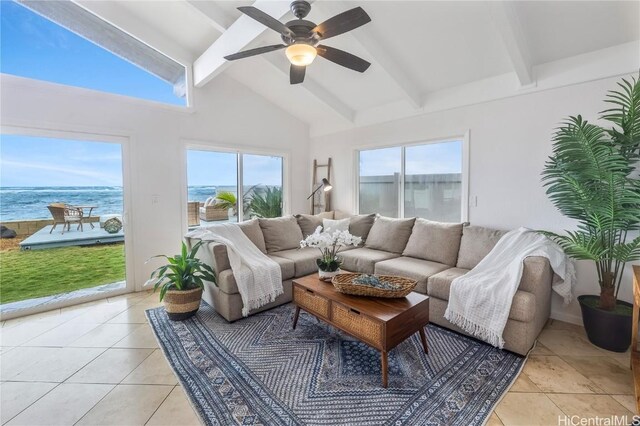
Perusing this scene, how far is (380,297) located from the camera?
2178 millimetres

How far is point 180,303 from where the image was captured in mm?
2762

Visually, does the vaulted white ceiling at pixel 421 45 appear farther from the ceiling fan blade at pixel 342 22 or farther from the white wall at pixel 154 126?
the ceiling fan blade at pixel 342 22

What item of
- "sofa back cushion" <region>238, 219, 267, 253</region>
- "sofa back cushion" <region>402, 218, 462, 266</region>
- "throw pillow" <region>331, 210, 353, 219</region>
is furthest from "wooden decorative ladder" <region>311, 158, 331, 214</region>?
"sofa back cushion" <region>402, 218, 462, 266</region>

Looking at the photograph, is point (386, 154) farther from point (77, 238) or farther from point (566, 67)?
point (77, 238)

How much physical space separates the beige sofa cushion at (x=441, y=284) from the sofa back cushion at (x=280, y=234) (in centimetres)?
187

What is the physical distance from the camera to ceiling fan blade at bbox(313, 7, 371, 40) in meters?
1.86

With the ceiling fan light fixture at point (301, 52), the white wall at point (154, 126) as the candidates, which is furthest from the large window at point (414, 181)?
the ceiling fan light fixture at point (301, 52)

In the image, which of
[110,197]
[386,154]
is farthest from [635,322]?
[110,197]

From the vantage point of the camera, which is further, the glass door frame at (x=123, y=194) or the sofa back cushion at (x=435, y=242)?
the sofa back cushion at (x=435, y=242)

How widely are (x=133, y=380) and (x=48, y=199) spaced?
7.93ft

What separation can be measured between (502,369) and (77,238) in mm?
4457

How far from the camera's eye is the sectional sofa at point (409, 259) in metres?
2.25

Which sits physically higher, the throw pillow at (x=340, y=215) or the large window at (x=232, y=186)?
the large window at (x=232, y=186)

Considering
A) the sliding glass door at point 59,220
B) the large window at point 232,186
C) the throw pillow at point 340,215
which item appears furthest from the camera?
the throw pillow at point 340,215
